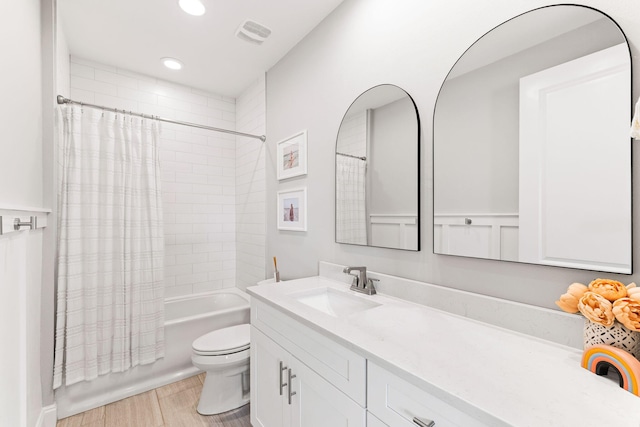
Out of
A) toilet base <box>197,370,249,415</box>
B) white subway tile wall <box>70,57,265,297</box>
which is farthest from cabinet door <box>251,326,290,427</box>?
white subway tile wall <box>70,57,265,297</box>

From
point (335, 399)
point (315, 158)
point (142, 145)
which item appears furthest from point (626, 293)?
point (142, 145)

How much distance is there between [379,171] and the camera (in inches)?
62.7

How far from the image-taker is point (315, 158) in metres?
2.05

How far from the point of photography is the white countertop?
0.59 m

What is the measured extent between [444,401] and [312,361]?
58cm

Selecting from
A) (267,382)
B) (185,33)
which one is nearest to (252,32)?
(185,33)

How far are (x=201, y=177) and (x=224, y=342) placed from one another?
1.80 metres

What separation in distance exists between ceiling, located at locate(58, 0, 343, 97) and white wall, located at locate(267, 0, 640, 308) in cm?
16

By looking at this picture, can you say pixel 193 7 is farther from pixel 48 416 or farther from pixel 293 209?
Answer: pixel 48 416

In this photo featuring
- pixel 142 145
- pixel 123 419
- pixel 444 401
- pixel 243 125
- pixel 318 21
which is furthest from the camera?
pixel 243 125

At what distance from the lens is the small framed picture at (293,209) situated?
2.16 metres

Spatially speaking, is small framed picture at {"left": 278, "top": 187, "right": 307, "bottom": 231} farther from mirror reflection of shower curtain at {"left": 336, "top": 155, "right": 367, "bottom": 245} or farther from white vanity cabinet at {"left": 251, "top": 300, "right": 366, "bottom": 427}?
white vanity cabinet at {"left": 251, "top": 300, "right": 366, "bottom": 427}

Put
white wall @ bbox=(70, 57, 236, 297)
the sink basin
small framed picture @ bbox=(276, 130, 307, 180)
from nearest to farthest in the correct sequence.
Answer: the sink basin
small framed picture @ bbox=(276, 130, 307, 180)
white wall @ bbox=(70, 57, 236, 297)

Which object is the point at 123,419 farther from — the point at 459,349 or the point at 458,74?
the point at 458,74
